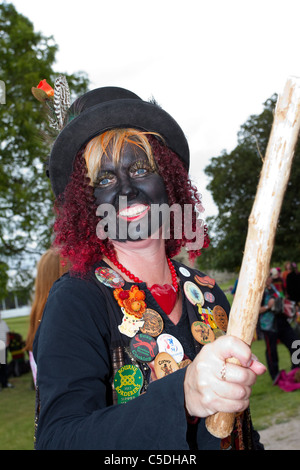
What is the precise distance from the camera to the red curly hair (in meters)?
1.85

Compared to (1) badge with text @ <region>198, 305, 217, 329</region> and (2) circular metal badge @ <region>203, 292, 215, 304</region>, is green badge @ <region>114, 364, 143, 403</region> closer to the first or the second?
(1) badge with text @ <region>198, 305, 217, 329</region>

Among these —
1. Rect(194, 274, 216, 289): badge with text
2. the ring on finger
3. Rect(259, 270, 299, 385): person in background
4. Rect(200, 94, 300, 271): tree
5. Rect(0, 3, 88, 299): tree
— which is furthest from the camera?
Rect(200, 94, 300, 271): tree

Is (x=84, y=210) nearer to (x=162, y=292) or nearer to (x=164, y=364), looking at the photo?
(x=162, y=292)

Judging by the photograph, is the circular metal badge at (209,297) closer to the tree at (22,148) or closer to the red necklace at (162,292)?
the red necklace at (162,292)

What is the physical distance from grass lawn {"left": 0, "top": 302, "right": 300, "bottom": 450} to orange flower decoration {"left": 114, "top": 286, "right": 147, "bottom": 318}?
14.8 feet

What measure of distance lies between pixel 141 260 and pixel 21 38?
11.2 metres

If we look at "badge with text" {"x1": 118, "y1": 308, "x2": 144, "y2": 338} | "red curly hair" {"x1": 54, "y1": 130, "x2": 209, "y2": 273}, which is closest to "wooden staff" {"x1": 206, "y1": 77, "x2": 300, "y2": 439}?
"badge with text" {"x1": 118, "y1": 308, "x2": 144, "y2": 338}

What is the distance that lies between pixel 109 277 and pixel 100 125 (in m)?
0.58

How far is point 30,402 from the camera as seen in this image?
9.52 metres

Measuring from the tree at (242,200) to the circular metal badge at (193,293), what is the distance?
17003 millimetres

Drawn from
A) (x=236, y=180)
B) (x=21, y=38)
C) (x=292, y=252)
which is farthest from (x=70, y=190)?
→ (x=236, y=180)

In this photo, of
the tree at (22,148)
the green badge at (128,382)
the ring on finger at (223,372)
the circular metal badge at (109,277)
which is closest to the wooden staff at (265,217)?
the ring on finger at (223,372)

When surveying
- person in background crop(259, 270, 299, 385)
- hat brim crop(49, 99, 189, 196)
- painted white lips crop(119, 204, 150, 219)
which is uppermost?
hat brim crop(49, 99, 189, 196)

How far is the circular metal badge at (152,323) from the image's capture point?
1.69 metres
